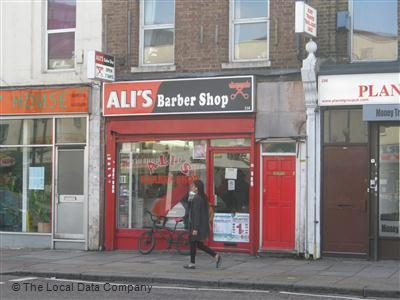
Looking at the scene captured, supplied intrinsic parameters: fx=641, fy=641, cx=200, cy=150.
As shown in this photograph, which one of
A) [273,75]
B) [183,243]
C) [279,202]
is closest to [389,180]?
[279,202]

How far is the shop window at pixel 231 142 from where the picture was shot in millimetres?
14367

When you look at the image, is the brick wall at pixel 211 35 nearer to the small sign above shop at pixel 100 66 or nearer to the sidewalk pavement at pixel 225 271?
the small sign above shop at pixel 100 66

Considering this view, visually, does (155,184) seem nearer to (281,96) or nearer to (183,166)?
(183,166)

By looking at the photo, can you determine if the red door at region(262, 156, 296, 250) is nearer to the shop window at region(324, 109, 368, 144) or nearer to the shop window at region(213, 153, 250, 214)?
the shop window at region(213, 153, 250, 214)

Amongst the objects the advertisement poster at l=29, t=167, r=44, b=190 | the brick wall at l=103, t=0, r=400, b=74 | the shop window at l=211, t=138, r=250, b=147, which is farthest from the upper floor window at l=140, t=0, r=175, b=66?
the advertisement poster at l=29, t=167, r=44, b=190

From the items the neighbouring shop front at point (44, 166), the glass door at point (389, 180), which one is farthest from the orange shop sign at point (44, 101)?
the glass door at point (389, 180)

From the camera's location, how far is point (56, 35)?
16.5m

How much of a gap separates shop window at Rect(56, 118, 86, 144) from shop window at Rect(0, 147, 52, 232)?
1.68 feet

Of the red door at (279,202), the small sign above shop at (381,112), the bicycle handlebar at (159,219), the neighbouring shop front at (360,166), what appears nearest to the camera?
the small sign above shop at (381,112)

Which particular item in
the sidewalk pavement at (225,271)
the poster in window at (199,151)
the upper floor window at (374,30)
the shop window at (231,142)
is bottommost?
the sidewalk pavement at (225,271)

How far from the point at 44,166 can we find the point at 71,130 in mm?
1221

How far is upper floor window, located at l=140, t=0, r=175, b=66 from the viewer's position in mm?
15391

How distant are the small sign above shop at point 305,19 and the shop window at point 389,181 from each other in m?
2.54

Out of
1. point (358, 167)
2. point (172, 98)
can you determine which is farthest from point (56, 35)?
point (358, 167)
